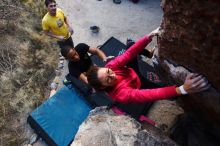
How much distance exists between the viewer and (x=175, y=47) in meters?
3.30

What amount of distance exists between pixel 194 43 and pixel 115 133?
2.03m

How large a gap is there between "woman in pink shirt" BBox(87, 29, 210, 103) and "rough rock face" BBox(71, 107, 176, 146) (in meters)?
0.68

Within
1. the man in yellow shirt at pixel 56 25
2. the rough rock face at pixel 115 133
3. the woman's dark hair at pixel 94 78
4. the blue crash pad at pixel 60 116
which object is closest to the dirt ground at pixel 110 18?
the blue crash pad at pixel 60 116

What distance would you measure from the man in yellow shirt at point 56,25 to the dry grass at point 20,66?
3.64 ft

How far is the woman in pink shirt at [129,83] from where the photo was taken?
3.23 m

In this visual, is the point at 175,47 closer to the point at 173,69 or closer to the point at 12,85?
the point at 173,69

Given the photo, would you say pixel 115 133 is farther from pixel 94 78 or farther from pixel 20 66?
pixel 20 66

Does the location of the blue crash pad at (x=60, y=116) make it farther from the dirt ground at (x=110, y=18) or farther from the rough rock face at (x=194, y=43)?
the rough rock face at (x=194, y=43)

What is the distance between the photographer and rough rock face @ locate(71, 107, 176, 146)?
4363mm

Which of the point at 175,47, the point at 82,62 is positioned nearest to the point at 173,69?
the point at 175,47

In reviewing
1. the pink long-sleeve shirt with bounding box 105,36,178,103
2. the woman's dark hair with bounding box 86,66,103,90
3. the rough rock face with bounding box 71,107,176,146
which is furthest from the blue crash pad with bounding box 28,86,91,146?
the woman's dark hair with bounding box 86,66,103,90

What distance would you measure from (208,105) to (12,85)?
435cm

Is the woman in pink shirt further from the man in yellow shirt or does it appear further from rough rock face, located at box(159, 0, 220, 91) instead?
the man in yellow shirt

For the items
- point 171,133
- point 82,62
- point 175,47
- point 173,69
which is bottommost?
point 171,133
